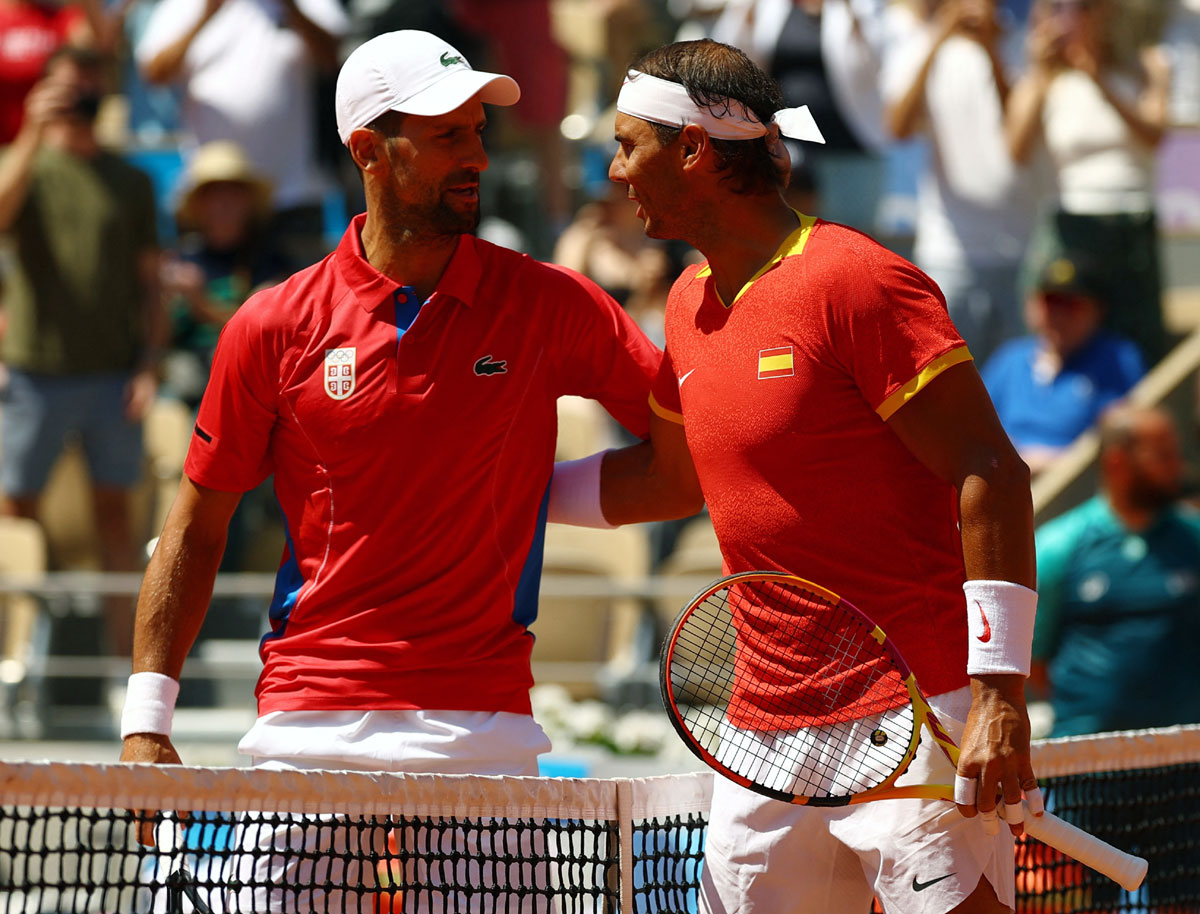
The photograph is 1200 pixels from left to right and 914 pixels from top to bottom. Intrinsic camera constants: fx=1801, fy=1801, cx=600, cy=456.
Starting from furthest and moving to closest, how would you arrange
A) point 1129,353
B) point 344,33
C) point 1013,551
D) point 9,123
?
point 9,123 → point 344,33 → point 1129,353 → point 1013,551

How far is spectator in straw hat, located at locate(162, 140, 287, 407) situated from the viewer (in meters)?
8.56

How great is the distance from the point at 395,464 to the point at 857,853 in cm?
119

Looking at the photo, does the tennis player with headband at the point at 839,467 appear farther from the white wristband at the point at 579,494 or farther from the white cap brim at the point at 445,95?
the white wristband at the point at 579,494

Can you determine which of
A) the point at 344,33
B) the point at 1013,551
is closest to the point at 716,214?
the point at 1013,551

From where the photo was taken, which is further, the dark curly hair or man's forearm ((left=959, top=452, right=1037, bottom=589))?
the dark curly hair

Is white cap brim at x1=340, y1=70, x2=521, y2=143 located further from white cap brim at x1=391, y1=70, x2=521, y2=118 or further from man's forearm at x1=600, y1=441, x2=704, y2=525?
man's forearm at x1=600, y1=441, x2=704, y2=525

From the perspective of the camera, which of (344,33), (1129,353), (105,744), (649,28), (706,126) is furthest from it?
(649,28)

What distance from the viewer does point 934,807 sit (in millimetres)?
3254

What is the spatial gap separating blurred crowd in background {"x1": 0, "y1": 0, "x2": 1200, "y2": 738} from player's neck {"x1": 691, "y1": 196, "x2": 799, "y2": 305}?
4.50 m

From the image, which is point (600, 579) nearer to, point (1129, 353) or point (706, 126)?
point (1129, 353)

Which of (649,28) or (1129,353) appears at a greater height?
(649,28)


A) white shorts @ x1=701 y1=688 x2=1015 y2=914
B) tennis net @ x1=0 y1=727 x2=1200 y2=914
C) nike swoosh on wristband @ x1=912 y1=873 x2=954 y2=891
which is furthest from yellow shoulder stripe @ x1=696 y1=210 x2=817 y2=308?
nike swoosh on wristband @ x1=912 y1=873 x2=954 y2=891

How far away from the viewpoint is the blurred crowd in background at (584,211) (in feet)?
26.4

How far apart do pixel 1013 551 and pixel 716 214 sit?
90 cm
